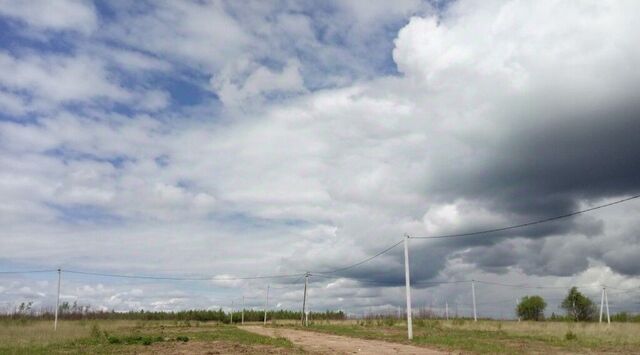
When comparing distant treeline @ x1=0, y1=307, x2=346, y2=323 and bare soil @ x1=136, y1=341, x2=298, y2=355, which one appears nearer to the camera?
bare soil @ x1=136, y1=341, x2=298, y2=355

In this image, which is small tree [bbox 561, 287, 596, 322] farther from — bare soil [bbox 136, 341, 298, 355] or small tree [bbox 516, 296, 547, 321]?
bare soil [bbox 136, 341, 298, 355]

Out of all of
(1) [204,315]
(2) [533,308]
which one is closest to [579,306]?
(2) [533,308]

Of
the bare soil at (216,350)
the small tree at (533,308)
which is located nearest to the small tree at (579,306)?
the small tree at (533,308)

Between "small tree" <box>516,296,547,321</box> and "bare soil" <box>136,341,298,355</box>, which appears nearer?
"bare soil" <box>136,341,298,355</box>

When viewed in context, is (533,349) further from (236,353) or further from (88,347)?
(88,347)

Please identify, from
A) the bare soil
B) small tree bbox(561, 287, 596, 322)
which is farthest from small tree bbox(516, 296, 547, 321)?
the bare soil

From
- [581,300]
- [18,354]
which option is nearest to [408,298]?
[18,354]

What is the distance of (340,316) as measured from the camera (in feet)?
349

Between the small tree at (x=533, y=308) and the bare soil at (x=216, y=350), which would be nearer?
the bare soil at (x=216, y=350)

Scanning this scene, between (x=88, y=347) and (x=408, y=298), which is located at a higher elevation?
(x=408, y=298)

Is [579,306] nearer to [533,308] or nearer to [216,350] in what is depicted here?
[533,308]

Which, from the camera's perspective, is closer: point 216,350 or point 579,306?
point 216,350

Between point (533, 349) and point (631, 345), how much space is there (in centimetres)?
675

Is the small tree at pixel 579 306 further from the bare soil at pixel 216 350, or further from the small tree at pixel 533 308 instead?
the bare soil at pixel 216 350
